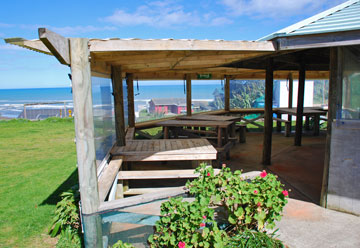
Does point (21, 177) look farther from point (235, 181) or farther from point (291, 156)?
point (291, 156)

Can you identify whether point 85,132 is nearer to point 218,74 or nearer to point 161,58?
point 161,58

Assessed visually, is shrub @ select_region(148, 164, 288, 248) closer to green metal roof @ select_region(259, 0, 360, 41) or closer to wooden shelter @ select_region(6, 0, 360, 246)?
wooden shelter @ select_region(6, 0, 360, 246)

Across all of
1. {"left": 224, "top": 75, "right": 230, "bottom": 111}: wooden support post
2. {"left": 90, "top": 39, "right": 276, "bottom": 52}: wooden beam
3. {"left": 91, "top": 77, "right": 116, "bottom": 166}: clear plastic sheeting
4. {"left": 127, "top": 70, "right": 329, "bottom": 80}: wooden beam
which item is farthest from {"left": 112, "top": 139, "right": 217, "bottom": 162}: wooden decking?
{"left": 224, "top": 75, "right": 230, "bottom": 111}: wooden support post

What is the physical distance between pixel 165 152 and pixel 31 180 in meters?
2.91

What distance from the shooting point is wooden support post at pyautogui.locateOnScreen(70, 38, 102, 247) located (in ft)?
8.90

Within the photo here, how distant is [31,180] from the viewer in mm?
5609

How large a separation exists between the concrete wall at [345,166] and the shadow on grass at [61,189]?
422 cm

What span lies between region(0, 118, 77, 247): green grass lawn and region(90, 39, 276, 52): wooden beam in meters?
A: 2.43

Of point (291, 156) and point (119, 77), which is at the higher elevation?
point (119, 77)

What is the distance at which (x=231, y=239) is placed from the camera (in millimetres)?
2729

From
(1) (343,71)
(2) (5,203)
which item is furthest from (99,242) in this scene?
(1) (343,71)

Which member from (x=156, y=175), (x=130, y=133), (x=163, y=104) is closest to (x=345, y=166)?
(x=156, y=175)

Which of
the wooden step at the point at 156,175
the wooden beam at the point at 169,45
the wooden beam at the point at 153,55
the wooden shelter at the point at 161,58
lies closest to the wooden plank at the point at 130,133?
the wooden shelter at the point at 161,58

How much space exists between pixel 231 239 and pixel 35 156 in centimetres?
654
